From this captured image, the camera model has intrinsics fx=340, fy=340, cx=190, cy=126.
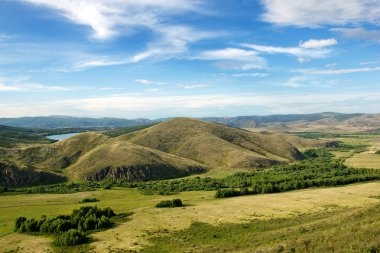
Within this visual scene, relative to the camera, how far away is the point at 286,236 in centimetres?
5134

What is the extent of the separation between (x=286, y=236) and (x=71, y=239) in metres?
38.8

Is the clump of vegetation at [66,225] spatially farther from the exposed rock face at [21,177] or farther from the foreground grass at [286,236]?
the exposed rock face at [21,177]

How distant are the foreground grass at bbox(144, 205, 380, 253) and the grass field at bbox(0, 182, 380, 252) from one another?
4591 mm

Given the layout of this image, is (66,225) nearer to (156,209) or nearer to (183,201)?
(156,209)

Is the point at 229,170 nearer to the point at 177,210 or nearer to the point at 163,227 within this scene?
the point at 177,210

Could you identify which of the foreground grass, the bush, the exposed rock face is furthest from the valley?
the bush

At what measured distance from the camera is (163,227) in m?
71.9

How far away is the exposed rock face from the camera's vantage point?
139 meters

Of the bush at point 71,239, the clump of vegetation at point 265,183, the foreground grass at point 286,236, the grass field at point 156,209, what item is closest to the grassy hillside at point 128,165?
the clump of vegetation at point 265,183

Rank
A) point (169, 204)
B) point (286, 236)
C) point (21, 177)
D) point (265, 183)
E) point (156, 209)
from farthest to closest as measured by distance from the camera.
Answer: point (21, 177)
point (265, 183)
point (169, 204)
point (156, 209)
point (286, 236)

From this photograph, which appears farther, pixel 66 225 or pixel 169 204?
pixel 169 204

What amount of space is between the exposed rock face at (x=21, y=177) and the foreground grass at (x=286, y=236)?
96.2m

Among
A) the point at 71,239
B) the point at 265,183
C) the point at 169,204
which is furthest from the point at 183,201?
the point at 71,239

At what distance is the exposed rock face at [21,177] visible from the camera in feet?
455
